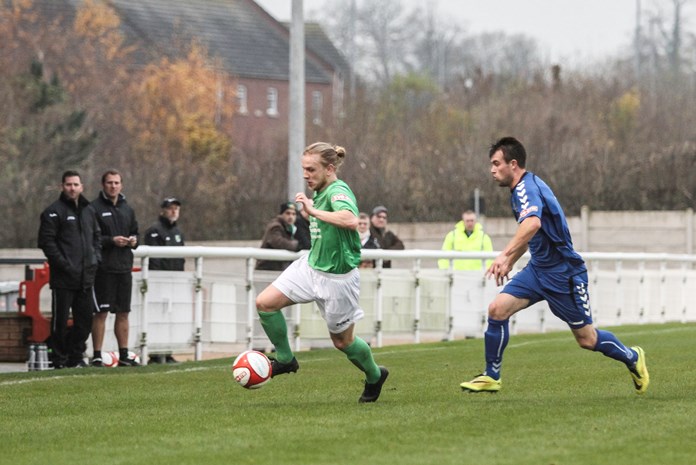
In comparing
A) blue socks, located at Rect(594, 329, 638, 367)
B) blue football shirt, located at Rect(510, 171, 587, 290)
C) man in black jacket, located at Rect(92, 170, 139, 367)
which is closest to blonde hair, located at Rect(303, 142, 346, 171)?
blue football shirt, located at Rect(510, 171, 587, 290)

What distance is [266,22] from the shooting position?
87688 mm

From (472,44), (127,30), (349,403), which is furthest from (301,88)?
(472,44)

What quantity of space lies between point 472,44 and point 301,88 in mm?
87973

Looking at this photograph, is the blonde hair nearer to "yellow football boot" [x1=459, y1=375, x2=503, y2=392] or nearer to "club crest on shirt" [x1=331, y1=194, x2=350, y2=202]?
"club crest on shirt" [x1=331, y1=194, x2=350, y2=202]

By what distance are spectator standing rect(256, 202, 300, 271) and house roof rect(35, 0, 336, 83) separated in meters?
56.1

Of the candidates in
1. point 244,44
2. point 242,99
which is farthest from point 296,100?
point 244,44

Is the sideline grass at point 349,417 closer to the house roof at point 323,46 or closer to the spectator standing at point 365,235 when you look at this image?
the spectator standing at point 365,235

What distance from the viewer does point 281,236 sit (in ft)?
65.5

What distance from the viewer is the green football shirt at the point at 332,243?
1117 cm

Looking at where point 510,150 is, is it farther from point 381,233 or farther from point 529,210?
point 381,233

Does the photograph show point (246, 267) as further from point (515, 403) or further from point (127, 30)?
point (127, 30)

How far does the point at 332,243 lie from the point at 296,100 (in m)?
12.6

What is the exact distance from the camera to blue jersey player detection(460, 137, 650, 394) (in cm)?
1145

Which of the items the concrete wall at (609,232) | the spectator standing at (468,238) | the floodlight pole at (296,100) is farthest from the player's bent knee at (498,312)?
the concrete wall at (609,232)
